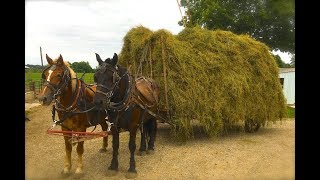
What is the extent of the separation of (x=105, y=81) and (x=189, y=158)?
2720mm

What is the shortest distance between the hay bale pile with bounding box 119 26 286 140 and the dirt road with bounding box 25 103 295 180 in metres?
0.51

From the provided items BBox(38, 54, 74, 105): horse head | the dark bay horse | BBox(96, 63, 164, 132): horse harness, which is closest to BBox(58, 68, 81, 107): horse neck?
BBox(38, 54, 74, 105): horse head

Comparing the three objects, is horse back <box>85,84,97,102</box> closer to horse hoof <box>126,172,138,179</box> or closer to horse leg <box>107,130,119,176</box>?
horse leg <box>107,130,119,176</box>

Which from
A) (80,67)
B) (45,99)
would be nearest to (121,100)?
(80,67)

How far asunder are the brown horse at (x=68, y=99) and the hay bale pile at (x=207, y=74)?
2.14 m

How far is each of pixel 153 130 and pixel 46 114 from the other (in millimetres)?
5960

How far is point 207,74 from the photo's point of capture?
7.73 metres

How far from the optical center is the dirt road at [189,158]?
17.3 ft

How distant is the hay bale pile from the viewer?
7.39 m

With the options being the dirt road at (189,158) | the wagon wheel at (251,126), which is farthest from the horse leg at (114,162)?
the wagon wheel at (251,126)
